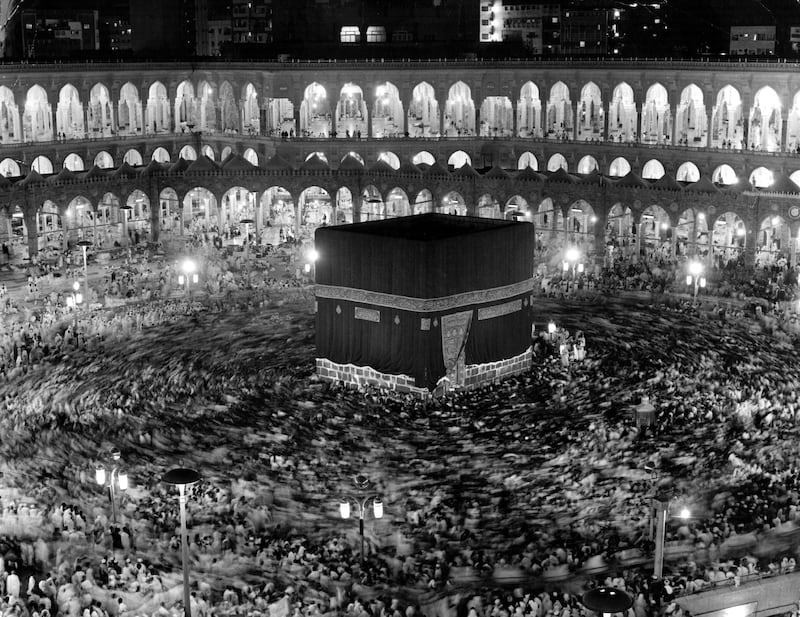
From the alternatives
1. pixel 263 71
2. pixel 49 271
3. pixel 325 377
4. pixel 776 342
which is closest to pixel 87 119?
pixel 263 71

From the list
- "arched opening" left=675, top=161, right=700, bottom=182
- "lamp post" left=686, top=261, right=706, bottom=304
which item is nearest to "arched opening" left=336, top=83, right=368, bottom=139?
"arched opening" left=675, top=161, right=700, bottom=182

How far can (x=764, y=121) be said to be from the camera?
2199 inches

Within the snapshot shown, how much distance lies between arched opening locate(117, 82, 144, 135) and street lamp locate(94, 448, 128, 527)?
41629mm

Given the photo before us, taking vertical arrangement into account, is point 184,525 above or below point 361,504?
above

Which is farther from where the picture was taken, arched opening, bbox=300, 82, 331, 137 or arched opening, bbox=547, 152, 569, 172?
arched opening, bbox=300, 82, 331, 137

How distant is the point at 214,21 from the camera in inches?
4926

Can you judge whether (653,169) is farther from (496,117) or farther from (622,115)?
(496,117)

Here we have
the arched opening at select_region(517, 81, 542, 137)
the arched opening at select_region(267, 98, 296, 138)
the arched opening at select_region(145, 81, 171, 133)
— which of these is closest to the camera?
the arched opening at select_region(517, 81, 542, 137)

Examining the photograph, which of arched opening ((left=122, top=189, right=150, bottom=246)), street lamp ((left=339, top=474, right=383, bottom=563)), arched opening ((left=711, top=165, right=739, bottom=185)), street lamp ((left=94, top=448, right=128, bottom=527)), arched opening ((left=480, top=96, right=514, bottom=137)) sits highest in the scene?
arched opening ((left=480, top=96, right=514, bottom=137))

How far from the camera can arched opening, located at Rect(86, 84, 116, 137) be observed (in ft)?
204

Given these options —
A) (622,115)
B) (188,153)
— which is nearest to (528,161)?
(622,115)

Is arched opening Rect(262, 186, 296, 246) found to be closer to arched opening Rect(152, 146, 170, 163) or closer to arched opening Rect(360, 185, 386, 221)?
arched opening Rect(360, 185, 386, 221)

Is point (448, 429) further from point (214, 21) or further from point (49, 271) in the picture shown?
point (214, 21)

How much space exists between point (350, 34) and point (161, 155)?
1763cm
